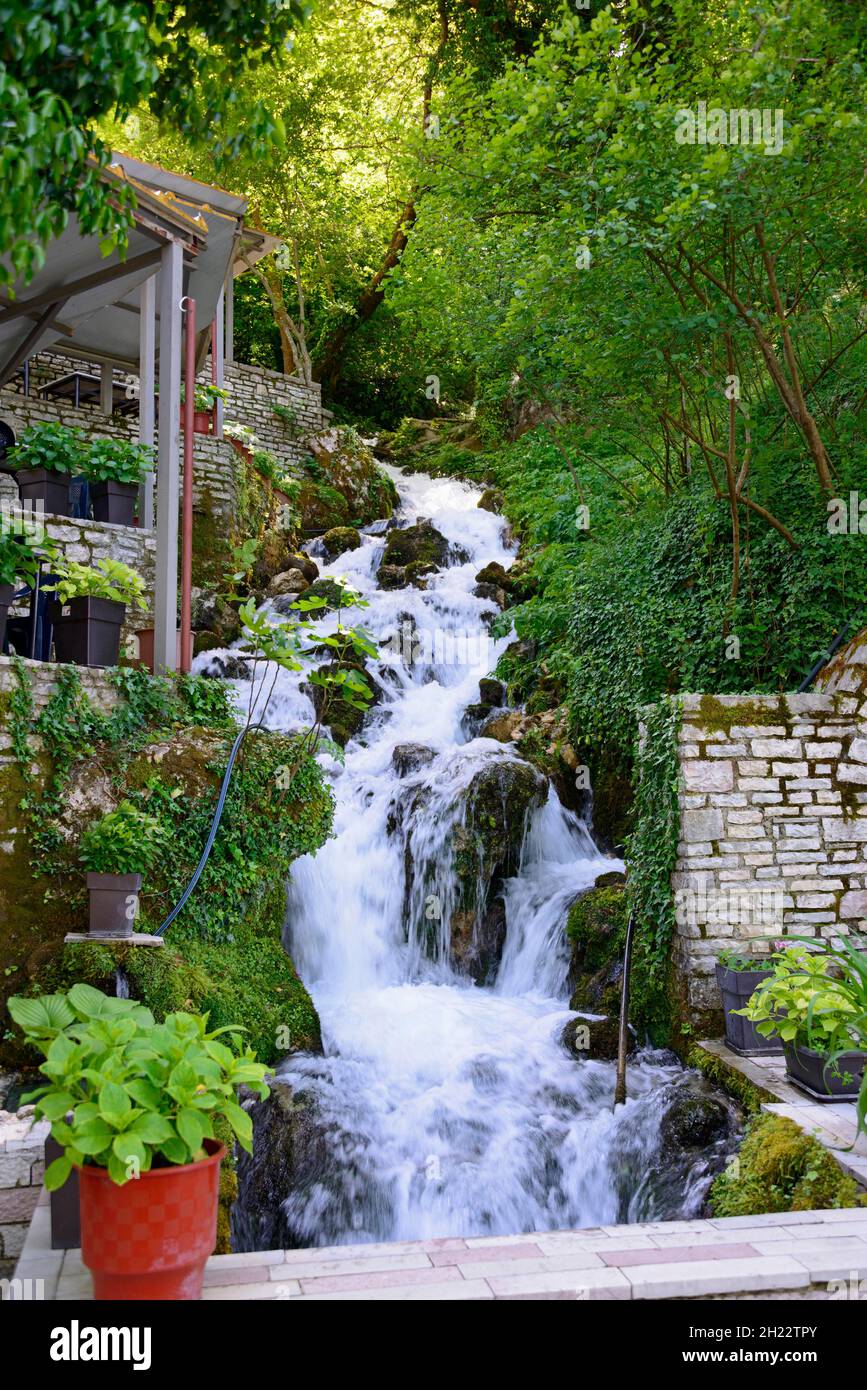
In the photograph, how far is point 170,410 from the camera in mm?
6805

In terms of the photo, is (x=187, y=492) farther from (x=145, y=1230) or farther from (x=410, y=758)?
(x=145, y=1230)

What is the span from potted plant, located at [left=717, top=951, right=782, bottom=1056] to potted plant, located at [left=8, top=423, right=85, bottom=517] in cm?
511

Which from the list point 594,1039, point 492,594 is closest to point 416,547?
point 492,594

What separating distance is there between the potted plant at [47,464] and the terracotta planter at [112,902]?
277 cm

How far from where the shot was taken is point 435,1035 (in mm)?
6324

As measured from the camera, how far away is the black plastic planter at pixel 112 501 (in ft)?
22.5

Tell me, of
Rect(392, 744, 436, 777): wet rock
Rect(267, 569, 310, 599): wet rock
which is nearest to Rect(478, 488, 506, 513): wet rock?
Rect(267, 569, 310, 599): wet rock

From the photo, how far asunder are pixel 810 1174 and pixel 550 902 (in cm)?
371

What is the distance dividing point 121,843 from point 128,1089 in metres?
2.71

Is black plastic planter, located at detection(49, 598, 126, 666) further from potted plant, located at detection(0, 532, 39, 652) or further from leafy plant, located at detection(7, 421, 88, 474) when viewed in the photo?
leafy plant, located at detection(7, 421, 88, 474)

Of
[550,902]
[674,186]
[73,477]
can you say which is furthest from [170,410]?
[550,902]

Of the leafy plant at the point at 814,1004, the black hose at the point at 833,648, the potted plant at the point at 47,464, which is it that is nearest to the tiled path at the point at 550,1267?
the leafy plant at the point at 814,1004

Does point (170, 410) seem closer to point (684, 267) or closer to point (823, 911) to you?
point (684, 267)

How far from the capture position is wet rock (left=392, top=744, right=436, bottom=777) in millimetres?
9125
